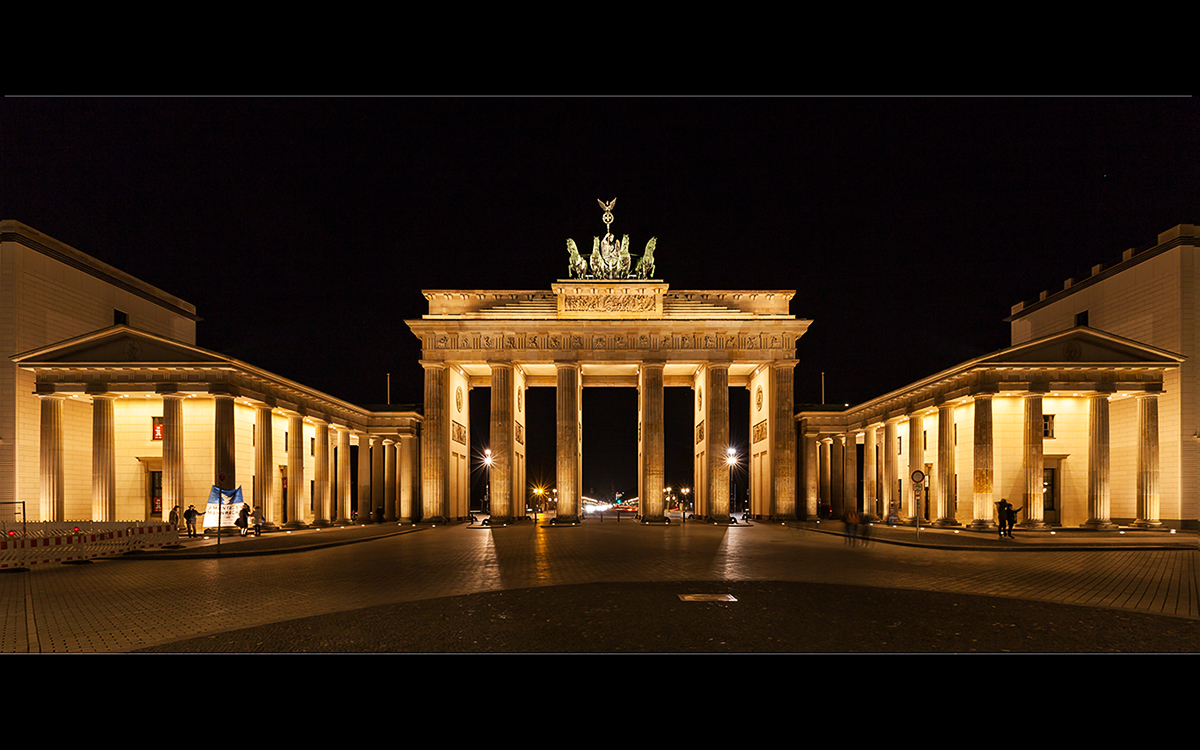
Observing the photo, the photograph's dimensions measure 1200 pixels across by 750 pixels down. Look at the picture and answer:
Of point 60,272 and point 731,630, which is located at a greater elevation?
point 60,272

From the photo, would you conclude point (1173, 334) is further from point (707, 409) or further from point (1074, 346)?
point (707, 409)

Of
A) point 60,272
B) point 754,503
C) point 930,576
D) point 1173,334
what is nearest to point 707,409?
point 754,503

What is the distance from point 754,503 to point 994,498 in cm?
1913

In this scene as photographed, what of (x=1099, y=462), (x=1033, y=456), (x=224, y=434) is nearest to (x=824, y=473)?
(x=1033, y=456)

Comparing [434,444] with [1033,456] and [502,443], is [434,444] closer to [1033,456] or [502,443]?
[502,443]

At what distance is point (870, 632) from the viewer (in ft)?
34.7

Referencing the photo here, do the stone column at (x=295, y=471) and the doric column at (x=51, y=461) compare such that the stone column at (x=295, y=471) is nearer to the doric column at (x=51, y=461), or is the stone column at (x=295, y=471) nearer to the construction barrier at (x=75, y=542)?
the doric column at (x=51, y=461)

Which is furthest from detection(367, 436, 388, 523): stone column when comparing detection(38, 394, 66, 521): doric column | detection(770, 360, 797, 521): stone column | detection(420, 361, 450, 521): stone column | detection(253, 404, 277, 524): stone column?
detection(770, 360, 797, 521): stone column

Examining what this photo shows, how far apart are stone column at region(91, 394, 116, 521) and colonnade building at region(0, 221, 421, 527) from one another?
48mm

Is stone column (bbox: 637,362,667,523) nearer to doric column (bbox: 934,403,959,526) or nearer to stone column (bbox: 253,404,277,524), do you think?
doric column (bbox: 934,403,959,526)

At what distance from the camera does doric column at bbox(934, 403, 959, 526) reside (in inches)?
1551

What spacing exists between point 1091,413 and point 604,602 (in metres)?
34.3

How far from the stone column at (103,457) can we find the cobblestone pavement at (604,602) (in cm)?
1428

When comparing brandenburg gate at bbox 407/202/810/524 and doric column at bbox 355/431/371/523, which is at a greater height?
brandenburg gate at bbox 407/202/810/524
